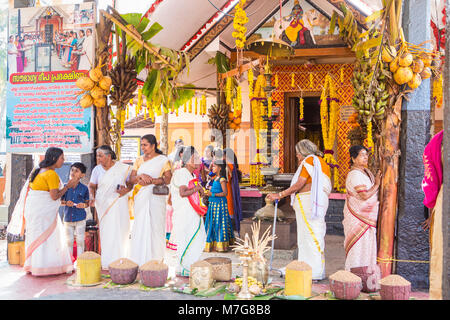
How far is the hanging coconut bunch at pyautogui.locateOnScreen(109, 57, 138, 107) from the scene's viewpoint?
640cm

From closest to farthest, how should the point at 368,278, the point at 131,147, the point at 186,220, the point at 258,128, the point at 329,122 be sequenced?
the point at 368,278, the point at 186,220, the point at 258,128, the point at 329,122, the point at 131,147

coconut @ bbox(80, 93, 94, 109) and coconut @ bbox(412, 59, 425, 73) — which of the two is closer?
coconut @ bbox(412, 59, 425, 73)

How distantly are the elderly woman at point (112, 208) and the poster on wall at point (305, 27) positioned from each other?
5.97m

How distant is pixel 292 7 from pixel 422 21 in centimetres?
568

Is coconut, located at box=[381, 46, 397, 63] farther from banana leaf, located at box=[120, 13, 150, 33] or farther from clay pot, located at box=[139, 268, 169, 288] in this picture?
clay pot, located at box=[139, 268, 169, 288]

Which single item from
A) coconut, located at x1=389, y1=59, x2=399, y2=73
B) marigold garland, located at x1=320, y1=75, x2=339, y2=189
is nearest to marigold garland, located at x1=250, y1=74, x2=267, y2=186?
marigold garland, located at x1=320, y1=75, x2=339, y2=189

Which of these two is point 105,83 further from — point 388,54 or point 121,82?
point 388,54

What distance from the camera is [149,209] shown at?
580 cm

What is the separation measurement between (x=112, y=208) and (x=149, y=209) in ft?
1.75

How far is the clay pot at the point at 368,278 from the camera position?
5035mm

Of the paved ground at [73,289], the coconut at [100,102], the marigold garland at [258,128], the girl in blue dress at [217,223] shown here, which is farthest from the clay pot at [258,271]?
the marigold garland at [258,128]

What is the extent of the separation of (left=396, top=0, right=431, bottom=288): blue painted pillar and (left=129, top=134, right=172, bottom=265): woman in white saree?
10.1 feet

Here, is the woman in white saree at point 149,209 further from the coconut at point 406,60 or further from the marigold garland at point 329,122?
the marigold garland at point 329,122

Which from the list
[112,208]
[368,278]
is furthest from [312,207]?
[112,208]
